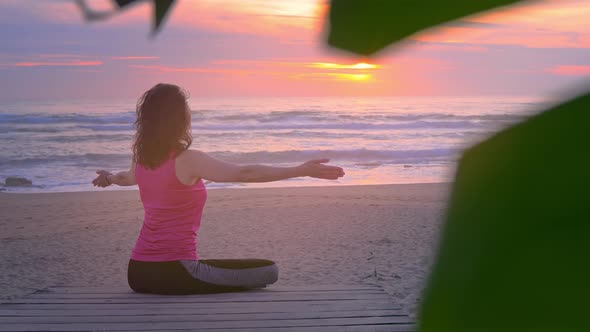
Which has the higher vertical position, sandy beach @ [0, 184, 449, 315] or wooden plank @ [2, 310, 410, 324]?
wooden plank @ [2, 310, 410, 324]

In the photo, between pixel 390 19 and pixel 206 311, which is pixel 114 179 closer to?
pixel 206 311

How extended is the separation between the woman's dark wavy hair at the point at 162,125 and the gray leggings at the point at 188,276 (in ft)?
2.51

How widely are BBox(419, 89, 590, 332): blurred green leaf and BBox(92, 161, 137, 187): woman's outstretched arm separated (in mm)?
4505

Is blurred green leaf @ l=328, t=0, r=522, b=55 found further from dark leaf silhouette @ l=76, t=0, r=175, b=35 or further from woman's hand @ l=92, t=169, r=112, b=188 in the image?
woman's hand @ l=92, t=169, r=112, b=188

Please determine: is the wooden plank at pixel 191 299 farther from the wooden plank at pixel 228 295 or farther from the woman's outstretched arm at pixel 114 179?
the woman's outstretched arm at pixel 114 179

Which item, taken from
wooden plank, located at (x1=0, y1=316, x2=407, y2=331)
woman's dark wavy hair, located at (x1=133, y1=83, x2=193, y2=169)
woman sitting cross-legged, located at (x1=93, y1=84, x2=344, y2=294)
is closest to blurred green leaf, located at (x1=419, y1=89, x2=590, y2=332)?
woman sitting cross-legged, located at (x1=93, y1=84, x2=344, y2=294)

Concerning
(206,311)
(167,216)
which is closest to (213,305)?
(206,311)

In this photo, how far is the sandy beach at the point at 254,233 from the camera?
870cm

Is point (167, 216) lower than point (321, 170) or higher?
lower

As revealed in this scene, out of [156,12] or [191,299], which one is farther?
[191,299]

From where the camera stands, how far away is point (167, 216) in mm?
4758

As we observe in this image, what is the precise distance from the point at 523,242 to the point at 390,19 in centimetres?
5

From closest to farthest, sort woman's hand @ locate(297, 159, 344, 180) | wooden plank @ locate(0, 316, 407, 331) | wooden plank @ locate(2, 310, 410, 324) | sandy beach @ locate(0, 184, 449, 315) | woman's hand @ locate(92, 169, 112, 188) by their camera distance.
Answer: woman's hand @ locate(297, 159, 344, 180) → wooden plank @ locate(0, 316, 407, 331) → wooden plank @ locate(2, 310, 410, 324) → woman's hand @ locate(92, 169, 112, 188) → sandy beach @ locate(0, 184, 449, 315)

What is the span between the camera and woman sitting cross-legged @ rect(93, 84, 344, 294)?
14.3 feet
